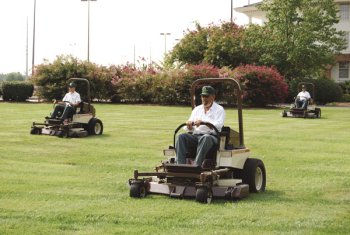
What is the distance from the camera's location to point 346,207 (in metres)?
8.89

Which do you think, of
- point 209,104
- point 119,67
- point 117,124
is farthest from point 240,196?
point 119,67

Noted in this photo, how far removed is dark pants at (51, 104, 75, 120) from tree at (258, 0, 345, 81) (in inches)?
1094

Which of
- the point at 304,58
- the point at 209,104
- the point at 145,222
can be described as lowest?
the point at 145,222

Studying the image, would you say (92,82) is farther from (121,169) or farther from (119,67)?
(121,169)

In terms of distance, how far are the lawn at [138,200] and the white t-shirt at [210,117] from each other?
1172 millimetres

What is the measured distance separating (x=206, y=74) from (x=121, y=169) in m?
29.6

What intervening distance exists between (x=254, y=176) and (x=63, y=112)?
10.6m

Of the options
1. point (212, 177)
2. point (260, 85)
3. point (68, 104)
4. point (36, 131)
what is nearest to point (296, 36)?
point (260, 85)

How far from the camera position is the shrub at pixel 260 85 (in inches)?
1614

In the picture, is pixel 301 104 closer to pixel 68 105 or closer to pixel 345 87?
pixel 68 105

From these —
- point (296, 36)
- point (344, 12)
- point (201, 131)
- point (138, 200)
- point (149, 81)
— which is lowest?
point (138, 200)

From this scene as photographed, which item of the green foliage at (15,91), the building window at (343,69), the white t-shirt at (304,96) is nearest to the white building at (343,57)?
the building window at (343,69)

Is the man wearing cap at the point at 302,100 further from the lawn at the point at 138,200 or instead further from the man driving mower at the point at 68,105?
the man driving mower at the point at 68,105

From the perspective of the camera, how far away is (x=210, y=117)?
10.1 metres
